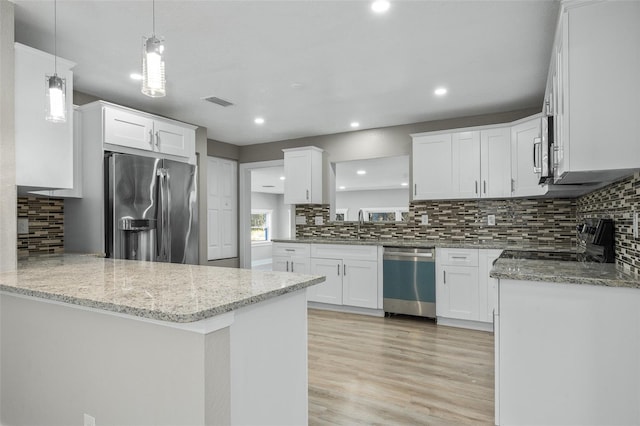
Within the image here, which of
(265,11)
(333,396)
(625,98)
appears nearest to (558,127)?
(625,98)

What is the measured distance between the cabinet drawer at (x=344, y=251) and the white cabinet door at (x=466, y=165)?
114 cm

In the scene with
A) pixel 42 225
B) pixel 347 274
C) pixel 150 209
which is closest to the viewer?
pixel 42 225

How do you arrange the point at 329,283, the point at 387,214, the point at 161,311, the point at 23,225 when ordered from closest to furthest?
the point at 161,311 → the point at 23,225 → the point at 329,283 → the point at 387,214

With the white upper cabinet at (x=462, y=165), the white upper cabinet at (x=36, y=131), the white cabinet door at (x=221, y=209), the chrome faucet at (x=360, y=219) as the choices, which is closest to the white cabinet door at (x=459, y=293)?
the white upper cabinet at (x=462, y=165)

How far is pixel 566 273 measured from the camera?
1.91m

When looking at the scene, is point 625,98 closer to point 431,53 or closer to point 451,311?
point 431,53

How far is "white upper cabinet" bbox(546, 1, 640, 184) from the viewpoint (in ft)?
5.67

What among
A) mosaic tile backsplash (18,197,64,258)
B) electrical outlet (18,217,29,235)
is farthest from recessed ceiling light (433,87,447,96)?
electrical outlet (18,217,29,235)

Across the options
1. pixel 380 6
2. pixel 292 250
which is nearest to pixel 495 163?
pixel 380 6

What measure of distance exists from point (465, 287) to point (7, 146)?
4001 millimetres

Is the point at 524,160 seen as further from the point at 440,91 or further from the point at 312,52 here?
the point at 312,52

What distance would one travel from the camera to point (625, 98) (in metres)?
1.74

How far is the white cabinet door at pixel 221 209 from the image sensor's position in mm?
5680

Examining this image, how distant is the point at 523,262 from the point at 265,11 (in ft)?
7.21
